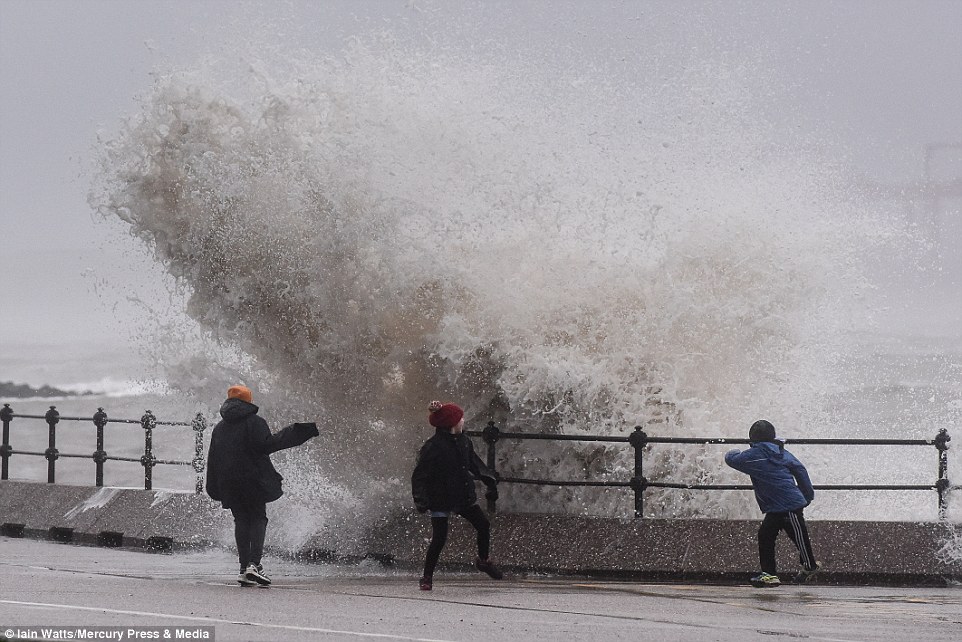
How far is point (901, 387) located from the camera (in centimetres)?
8119

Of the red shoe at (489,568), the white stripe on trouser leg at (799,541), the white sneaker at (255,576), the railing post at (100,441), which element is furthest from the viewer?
the railing post at (100,441)

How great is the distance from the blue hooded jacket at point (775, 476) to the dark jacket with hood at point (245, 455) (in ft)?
11.9

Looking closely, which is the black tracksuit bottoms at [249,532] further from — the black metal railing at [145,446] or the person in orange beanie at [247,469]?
the black metal railing at [145,446]

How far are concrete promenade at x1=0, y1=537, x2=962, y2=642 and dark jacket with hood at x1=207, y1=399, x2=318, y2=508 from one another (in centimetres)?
75

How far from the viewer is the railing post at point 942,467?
1246cm

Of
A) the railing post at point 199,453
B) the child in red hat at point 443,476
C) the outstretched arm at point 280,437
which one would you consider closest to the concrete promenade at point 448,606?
the child in red hat at point 443,476

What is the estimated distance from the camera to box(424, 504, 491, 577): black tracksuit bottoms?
11195mm

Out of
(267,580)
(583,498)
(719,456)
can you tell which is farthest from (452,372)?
(267,580)

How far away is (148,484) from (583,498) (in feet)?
Answer: 17.7

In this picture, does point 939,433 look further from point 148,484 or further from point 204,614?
point 148,484

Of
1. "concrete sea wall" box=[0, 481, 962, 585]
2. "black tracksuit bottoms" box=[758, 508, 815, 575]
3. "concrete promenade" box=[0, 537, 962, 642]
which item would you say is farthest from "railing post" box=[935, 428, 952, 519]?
"black tracksuit bottoms" box=[758, 508, 815, 575]

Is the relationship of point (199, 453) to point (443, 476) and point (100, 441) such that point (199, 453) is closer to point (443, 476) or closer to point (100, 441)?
point (100, 441)

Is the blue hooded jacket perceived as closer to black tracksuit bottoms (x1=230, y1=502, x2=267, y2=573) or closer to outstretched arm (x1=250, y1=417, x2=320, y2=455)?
outstretched arm (x1=250, y1=417, x2=320, y2=455)

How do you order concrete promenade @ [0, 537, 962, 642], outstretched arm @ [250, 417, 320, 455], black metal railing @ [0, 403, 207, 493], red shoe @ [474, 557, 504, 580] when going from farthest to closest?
black metal railing @ [0, 403, 207, 493], red shoe @ [474, 557, 504, 580], outstretched arm @ [250, 417, 320, 455], concrete promenade @ [0, 537, 962, 642]
